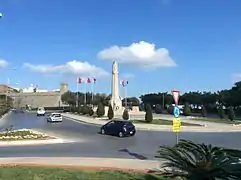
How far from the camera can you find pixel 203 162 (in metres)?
7.50

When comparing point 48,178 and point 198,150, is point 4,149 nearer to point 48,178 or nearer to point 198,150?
point 48,178

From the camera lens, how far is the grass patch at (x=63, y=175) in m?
11.0

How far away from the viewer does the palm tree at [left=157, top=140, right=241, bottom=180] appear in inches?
285

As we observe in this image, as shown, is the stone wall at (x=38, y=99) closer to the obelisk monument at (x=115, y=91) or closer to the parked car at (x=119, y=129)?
the obelisk monument at (x=115, y=91)

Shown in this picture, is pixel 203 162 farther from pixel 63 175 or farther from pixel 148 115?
pixel 148 115

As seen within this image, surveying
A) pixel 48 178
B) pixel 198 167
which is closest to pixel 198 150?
pixel 198 167

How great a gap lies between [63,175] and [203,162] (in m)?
4.97

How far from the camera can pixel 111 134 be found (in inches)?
1345

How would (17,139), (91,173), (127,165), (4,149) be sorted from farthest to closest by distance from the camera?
(17,139), (4,149), (127,165), (91,173)

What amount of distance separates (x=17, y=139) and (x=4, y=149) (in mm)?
3995

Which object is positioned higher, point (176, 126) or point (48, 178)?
point (176, 126)

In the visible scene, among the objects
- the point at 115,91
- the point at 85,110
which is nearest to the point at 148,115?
the point at 115,91

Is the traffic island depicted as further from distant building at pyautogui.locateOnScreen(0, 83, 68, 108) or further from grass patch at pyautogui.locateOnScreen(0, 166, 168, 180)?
distant building at pyautogui.locateOnScreen(0, 83, 68, 108)

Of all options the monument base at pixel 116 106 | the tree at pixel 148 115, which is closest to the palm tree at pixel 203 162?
the tree at pixel 148 115
